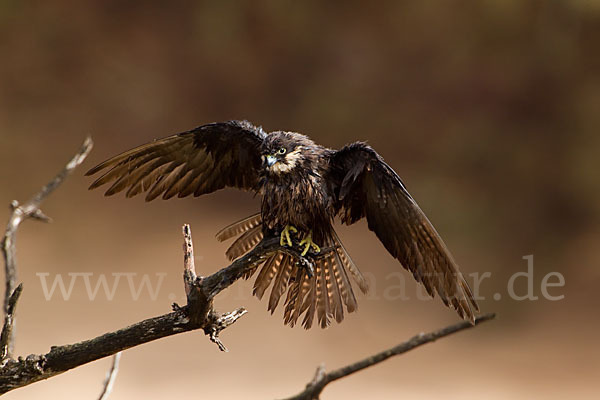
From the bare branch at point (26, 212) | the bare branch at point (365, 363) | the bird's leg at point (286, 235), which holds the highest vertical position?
the bird's leg at point (286, 235)

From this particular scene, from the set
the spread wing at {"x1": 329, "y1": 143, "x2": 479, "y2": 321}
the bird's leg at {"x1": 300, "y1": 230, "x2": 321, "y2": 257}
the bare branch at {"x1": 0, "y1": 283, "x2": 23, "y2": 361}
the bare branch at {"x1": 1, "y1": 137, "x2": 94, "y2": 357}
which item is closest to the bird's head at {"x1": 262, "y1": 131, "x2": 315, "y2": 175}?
the spread wing at {"x1": 329, "y1": 143, "x2": 479, "y2": 321}

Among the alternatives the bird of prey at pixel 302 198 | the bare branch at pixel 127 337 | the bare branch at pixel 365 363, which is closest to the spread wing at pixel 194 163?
the bird of prey at pixel 302 198

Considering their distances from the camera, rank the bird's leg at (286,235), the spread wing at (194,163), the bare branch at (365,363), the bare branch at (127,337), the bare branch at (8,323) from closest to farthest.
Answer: the bare branch at (365,363)
the bare branch at (8,323)
the bare branch at (127,337)
the bird's leg at (286,235)
the spread wing at (194,163)

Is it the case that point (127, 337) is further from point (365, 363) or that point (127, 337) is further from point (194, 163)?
point (365, 363)

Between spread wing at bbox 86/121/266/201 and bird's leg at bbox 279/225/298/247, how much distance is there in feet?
1.20

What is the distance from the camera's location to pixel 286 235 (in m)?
2.10

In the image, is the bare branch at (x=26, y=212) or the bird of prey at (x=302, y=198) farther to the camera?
the bird of prey at (x=302, y=198)

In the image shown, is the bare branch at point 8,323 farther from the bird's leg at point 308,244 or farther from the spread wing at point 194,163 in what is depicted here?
the bird's leg at point 308,244

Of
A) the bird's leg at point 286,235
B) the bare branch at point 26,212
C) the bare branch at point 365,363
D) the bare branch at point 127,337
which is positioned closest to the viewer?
the bare branch at point 365,363

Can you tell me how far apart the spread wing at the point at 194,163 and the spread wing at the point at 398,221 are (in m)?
0.38

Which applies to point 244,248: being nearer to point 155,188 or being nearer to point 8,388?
point 155,188

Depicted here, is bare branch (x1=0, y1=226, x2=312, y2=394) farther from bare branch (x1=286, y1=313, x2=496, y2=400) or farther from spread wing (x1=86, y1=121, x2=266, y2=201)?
bare branch (x1=286, y1=313, x2=496, y2=400)

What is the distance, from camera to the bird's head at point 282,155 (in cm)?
209

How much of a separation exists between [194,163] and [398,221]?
0.83 metres
